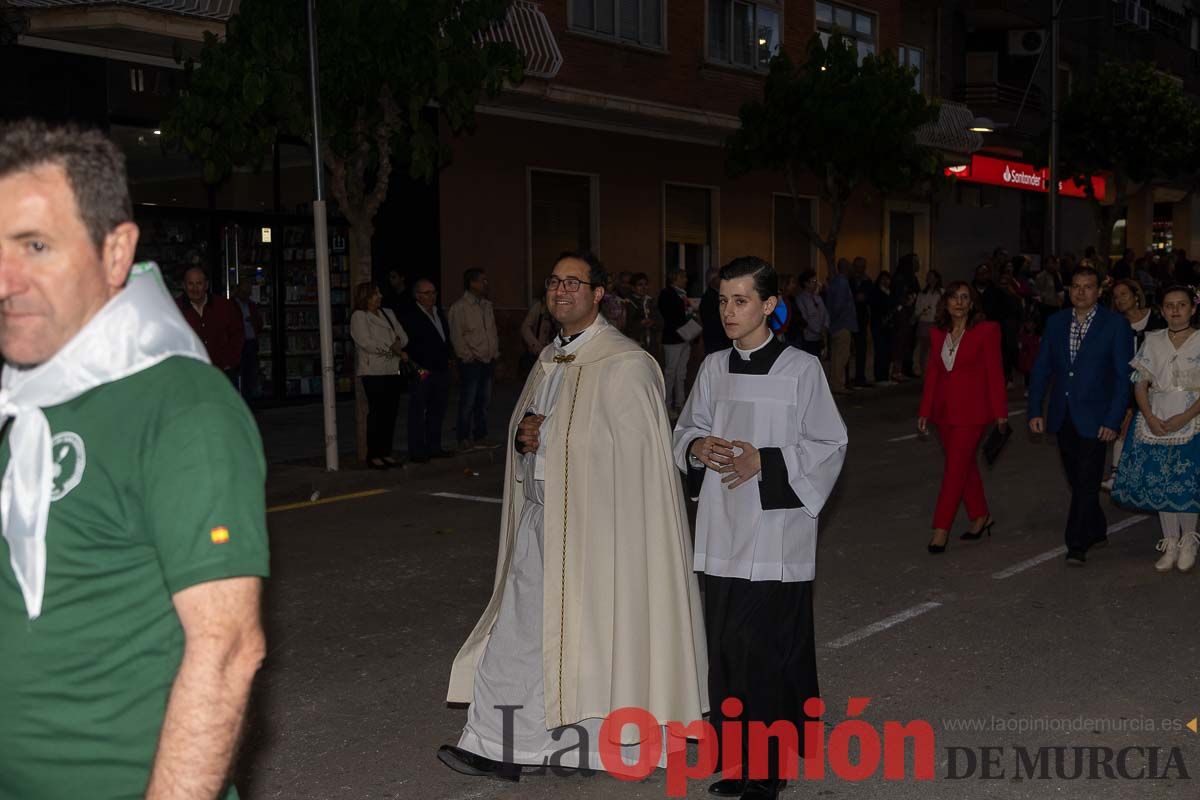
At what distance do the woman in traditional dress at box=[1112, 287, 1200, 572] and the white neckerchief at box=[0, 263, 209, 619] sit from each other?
24.5ft

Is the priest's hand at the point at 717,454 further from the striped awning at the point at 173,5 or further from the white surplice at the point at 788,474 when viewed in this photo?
the striped awning at the point at 173,5

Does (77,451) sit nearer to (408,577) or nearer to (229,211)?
(408,577)

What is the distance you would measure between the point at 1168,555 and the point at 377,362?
7105 millimetres

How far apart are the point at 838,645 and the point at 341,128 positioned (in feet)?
25.8

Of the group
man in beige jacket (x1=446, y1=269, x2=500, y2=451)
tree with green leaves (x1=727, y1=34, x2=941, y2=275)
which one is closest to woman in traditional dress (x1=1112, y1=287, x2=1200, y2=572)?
man in beige jacket (x1=446, y1=269, x2=500, y2=451)

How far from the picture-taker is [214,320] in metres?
12.4

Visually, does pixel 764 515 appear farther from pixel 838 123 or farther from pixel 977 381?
pixel 838 123

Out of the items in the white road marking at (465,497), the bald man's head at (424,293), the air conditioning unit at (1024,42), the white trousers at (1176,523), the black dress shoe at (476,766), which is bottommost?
the white road marking at (465,497)

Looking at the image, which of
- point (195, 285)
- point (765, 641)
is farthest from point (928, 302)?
point (765, 641)

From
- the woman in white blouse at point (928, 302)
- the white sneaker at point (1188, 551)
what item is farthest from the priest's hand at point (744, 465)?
the woman in white blouse at point (928, 302)

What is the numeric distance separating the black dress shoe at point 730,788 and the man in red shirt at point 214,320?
844cm

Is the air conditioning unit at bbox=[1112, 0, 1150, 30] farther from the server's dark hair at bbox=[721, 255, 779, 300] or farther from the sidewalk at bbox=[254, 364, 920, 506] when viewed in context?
the server's dark hair at bbox=[721, 255, 779, 300]

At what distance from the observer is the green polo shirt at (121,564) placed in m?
1.95

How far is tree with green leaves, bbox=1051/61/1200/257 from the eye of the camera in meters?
31.2
